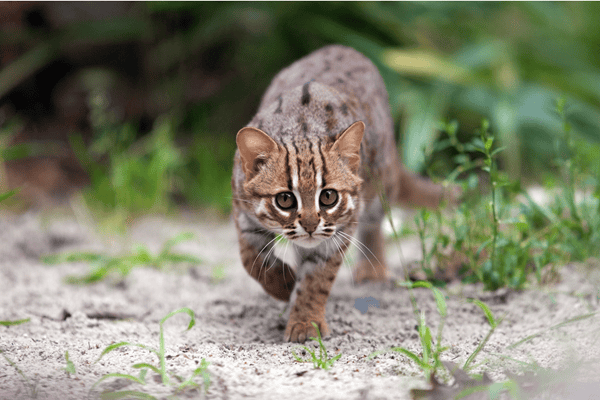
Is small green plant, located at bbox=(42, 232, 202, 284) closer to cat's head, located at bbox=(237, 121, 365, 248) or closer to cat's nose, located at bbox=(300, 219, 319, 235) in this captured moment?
cat's head, located at bbox=(237, 121, 365, 248)

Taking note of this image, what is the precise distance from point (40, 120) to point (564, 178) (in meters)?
6.57

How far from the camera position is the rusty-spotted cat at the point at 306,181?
2844 millimetres

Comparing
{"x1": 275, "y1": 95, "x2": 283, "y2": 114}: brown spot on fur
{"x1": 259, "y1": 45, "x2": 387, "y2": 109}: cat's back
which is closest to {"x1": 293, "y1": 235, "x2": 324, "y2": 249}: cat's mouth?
{"x1": 275, "y1": 95, "x2": 283, "y2": 114}: brown spot on fur

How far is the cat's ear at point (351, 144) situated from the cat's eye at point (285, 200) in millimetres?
350

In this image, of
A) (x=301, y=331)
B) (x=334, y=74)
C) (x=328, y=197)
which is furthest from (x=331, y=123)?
(x=301, y=331)

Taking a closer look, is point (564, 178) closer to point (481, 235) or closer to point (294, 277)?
point (481, 235)

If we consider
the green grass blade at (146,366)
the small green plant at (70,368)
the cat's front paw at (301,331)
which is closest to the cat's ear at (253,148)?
the cat's front paw at (301,331)

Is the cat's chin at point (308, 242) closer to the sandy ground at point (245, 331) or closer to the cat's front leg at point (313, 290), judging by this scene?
the cat's front leg at point (313, 290)

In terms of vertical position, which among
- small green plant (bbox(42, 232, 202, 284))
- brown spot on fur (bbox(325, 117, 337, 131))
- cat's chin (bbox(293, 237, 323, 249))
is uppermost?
brown spot on fur (bbox(325, 117, 337, 131))

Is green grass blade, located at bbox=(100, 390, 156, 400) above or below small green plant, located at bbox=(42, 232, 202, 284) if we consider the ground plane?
below

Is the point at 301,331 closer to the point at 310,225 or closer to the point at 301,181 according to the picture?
the point at 310,225

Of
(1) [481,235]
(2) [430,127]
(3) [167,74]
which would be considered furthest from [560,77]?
(3) [167,74]

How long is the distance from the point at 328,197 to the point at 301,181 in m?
0.19

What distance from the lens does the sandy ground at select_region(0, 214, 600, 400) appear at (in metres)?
2.18
